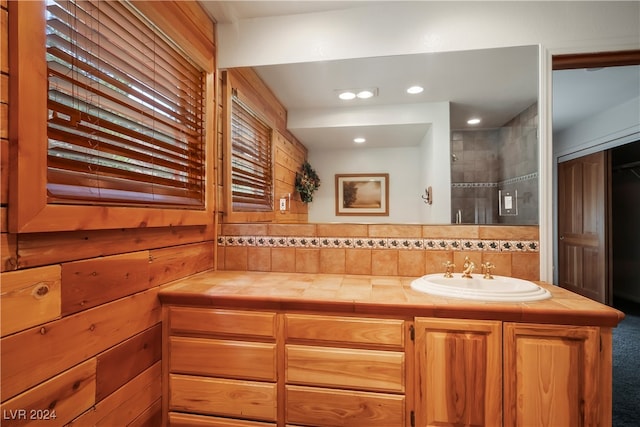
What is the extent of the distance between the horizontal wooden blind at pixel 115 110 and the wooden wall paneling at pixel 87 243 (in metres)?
0.12

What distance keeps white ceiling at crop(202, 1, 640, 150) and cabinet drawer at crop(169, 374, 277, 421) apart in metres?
1.34

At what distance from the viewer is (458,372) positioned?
115cm

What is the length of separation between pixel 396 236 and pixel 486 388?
0.82 meters

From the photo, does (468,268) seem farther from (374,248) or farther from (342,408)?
(342,408)

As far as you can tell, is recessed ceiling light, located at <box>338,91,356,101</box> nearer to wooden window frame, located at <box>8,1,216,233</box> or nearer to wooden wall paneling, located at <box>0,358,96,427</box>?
wooden window frame, located at <box>8,1,216,233</box>

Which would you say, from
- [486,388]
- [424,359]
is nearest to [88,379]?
[424,359]

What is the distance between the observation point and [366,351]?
1.21 metres

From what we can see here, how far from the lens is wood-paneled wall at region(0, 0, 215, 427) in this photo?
2.62 ft

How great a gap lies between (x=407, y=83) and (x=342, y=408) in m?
1.73

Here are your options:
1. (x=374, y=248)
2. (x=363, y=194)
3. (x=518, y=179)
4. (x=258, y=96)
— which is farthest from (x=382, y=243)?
(x=258, y=96)

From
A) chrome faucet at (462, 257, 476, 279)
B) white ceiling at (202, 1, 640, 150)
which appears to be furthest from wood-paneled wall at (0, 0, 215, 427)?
chrome faucet at (462, 257, 476, 279)

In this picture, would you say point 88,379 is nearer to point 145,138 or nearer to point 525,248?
point 145,138

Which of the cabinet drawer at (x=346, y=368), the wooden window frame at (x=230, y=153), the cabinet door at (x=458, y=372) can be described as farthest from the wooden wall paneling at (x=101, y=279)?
the cabinet door at (x=458, y=372)

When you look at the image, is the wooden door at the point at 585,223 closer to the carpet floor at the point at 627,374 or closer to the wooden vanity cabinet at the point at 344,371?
the carpet floor at the point at 627,374
